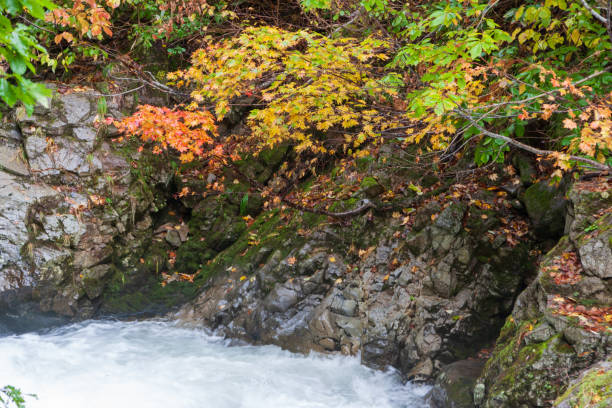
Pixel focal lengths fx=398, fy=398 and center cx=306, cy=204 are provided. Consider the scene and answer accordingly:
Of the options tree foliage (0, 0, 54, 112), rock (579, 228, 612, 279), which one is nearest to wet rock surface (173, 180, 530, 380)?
rock (579, 228, 612, 279)

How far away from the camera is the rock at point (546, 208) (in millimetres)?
5109

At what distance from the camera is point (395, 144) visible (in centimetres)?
725

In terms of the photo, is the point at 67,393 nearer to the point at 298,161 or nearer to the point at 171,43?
the point at 298,161

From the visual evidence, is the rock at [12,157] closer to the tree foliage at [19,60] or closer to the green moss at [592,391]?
the tree foliage at [19,60]

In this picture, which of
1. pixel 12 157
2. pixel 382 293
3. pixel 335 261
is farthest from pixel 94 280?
pixel 382 293

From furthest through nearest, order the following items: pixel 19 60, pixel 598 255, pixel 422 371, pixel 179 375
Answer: pixel 179 375, pixel 422 371, pixel 598 255, pixel 19 60

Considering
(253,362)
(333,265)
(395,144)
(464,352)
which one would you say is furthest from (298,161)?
(464,352)

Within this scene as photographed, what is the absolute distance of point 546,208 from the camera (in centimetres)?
521

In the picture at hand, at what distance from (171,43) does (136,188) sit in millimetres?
3366

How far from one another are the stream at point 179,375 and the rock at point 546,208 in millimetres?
2627

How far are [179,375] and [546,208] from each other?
5407 mm

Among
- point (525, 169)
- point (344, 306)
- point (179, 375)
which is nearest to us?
point (179, 375)

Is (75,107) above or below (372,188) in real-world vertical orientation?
above

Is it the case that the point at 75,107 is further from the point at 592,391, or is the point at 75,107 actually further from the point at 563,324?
the point at 592,391
